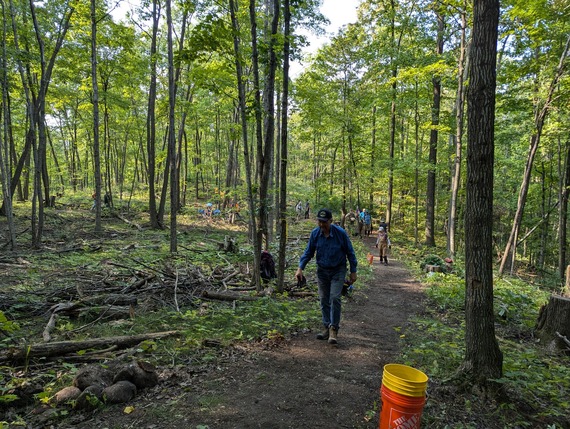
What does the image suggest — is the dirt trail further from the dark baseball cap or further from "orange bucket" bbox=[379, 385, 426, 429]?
the dark baseball cap

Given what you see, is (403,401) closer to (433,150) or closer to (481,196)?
(481,196)

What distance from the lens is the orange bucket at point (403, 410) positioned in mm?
2605

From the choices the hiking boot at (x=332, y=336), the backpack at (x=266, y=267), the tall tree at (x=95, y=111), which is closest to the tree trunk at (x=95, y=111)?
the tall tree at (x=95, y=111)

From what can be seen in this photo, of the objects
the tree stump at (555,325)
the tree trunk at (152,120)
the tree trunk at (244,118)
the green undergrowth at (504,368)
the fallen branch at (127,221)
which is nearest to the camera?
the green undergrowth at (504,368)

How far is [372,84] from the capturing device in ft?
74.3

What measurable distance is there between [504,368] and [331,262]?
272 centimetres

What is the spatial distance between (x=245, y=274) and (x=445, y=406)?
21.8 feet

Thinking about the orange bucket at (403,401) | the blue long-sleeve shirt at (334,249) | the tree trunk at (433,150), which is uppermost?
the tree trunk at (433,150)

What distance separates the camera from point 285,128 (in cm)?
763

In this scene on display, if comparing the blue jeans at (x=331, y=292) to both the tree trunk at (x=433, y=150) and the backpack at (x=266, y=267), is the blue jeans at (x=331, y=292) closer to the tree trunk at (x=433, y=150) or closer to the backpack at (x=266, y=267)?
the backpack at (x=266, y=267)

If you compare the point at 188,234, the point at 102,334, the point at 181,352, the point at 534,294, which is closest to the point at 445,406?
the point at 181,352

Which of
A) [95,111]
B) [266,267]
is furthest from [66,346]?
[95,111]

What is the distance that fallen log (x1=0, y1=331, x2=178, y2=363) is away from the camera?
4.20 m

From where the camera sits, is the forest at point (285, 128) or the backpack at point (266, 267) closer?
the forest at point (285, 128)
